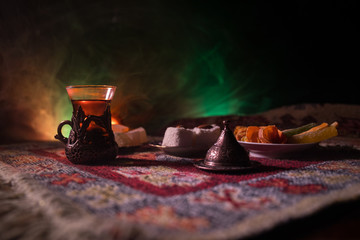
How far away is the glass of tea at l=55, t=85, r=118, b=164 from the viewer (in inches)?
28.6

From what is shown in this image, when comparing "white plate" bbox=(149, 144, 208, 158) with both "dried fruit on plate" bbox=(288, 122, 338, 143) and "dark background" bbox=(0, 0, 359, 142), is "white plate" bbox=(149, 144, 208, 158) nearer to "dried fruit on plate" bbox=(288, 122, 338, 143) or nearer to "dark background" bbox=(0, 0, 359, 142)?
"dried fruit on plate" bbox=(288, 122, 338, 143)

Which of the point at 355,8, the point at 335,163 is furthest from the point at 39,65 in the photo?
the point at 355,8

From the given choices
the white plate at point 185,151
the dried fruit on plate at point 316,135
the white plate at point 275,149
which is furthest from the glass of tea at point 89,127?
the dried fruit on plate at point 316,135

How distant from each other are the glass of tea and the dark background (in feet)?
4.19

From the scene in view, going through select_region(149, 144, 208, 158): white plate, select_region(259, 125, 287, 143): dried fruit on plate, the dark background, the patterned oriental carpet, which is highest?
the dark background

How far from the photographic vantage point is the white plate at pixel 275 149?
0.77 m

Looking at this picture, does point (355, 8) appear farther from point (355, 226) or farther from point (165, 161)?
point (355, 226)

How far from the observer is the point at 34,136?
6.28ft

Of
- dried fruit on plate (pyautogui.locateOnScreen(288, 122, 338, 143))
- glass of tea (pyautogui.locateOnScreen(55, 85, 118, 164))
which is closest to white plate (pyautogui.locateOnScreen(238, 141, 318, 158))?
dried fruit on plate (pyautogui.locateOnScreen(288, 122, 338, 143))

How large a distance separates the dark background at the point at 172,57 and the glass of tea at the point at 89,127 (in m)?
1.28

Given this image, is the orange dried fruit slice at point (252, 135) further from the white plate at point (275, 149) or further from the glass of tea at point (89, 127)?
the glass of tea at point (89, 127)

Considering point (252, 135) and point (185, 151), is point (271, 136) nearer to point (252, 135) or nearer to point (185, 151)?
point (252, 135)

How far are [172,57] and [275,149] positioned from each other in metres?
1.61

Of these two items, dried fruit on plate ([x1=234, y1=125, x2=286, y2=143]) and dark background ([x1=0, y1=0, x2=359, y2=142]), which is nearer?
dried fruit on plate ([x1=234, y1=125, x2=286, y2=143])
